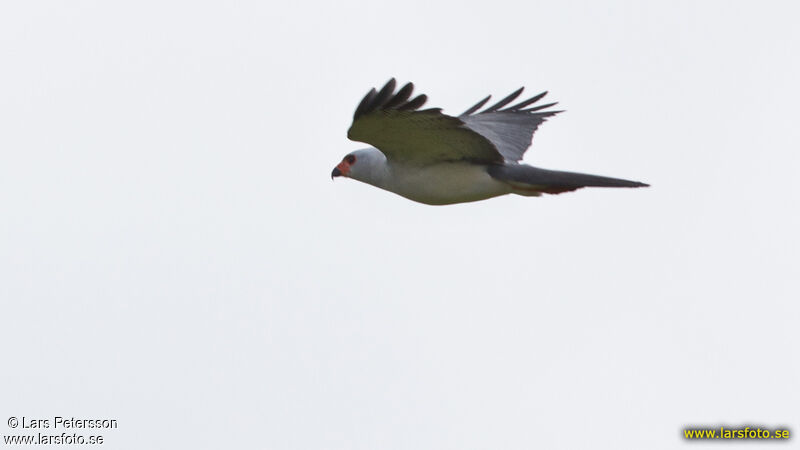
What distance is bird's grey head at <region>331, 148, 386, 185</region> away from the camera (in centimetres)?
1183

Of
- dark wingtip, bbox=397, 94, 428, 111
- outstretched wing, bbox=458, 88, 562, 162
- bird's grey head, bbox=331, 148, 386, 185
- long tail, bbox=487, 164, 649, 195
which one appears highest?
outstretched wing, bbox=458, 88, 562, 162

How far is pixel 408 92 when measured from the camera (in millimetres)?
10000

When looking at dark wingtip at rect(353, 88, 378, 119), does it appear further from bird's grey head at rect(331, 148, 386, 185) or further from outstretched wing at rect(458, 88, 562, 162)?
outstretched wing at rect(458, 88, 562, 162)

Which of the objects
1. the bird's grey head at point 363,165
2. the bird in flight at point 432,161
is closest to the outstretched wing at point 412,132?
the bird in flight at point 432,161

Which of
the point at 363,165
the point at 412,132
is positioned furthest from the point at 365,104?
the point at 363,165

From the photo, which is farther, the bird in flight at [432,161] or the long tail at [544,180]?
the long tail at [544,180]

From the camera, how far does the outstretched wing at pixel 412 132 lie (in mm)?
10117

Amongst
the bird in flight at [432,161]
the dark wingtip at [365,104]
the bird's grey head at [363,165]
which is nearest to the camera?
the dark wingtip at [365,104]

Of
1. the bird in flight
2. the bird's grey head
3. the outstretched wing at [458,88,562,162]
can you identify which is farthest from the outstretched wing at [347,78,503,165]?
the outstretched wing at [458,88,562,162]

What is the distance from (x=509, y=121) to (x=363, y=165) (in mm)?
2116

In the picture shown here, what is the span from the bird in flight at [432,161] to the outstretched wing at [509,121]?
0.18 meters

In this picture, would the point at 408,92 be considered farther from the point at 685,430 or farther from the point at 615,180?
the point at 685,430

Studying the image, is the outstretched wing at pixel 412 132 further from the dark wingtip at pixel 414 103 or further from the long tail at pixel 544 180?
the long tail at pixel 544 180

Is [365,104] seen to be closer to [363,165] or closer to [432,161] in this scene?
[432,161]
